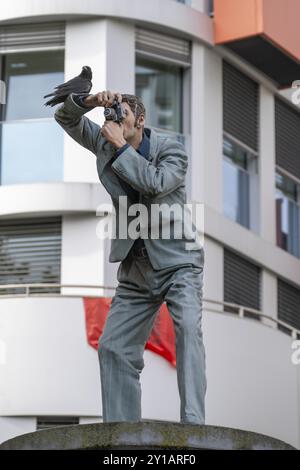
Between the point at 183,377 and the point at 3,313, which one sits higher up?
the point at 3,313

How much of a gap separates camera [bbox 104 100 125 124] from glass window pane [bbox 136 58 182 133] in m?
16.1

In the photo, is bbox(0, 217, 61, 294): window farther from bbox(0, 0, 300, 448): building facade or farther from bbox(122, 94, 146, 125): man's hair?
bbox(122, 94, 146, 125): man's hair

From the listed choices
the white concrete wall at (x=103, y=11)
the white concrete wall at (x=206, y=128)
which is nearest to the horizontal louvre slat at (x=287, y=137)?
the white concrete wall at (x=206, y=128)

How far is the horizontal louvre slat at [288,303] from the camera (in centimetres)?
3133

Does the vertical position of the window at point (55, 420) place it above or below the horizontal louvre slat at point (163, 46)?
below

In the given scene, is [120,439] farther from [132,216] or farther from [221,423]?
[221,423]

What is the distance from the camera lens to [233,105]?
30.2 metres

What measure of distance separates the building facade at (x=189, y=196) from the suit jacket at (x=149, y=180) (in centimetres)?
1248

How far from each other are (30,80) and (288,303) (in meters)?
6.99

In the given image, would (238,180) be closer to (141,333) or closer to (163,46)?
(163,46)

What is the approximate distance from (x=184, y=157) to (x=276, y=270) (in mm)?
18526

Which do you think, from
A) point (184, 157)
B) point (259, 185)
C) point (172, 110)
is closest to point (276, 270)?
point (259, 185)

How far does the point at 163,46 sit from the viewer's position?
1129 inches

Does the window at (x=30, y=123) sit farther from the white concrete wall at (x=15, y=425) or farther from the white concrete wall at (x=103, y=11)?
the white concrete wall at (x=15, y=425)
